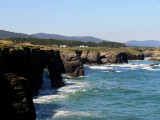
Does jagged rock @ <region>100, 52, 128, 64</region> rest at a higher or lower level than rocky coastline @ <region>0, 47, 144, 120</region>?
lower

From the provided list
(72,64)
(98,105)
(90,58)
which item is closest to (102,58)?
(90,58)

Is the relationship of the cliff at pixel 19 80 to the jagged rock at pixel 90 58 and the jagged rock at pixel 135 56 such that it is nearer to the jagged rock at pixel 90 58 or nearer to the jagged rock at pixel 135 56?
the jagged rock at pixel 90 58

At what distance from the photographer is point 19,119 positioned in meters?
19.3

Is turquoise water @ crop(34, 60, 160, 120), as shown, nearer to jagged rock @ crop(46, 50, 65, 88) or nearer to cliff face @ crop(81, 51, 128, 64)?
jagged rock @ crop(46, 50, 65, 88)

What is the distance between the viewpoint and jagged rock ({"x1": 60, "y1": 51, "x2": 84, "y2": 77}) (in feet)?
233

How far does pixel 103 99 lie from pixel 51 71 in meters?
16.3

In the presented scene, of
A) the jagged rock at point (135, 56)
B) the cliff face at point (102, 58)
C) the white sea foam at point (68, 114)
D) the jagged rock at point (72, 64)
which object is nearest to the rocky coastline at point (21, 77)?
the white sea foam at point (68, 114)

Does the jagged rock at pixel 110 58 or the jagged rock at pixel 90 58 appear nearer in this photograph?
the jagged rock at pixel 90 58

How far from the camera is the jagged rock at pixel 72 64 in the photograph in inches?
2790

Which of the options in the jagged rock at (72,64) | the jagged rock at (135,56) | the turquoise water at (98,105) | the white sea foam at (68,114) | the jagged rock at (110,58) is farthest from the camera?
the jagged rock at (135,56)

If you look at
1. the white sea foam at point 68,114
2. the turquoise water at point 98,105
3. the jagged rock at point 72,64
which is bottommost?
the turquoise water at point 98,105

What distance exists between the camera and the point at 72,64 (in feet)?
236

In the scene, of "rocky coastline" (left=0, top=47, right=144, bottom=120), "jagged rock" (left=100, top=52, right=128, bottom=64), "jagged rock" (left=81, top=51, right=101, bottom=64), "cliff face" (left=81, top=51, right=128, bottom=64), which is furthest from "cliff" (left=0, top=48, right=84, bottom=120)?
"jagged rock" (left=100, top=52, right=128, bottom=64)

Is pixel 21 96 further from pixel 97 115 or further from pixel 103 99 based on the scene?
pixel 103 99
